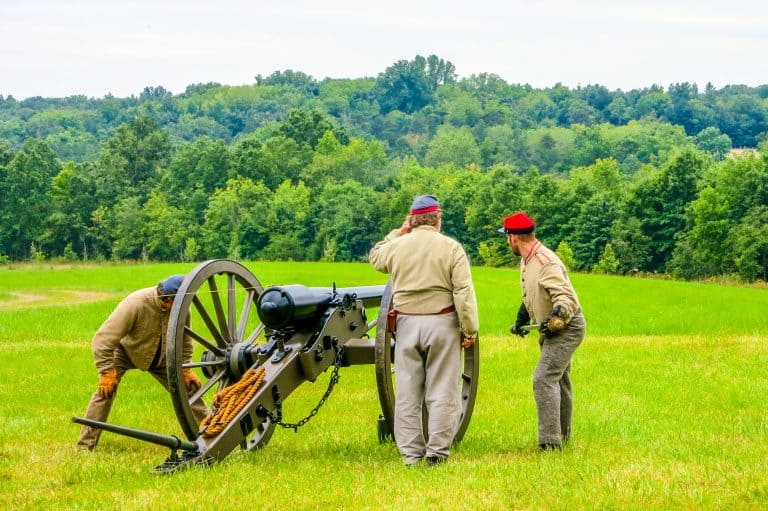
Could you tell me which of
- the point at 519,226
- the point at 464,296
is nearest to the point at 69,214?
the point at 519,226

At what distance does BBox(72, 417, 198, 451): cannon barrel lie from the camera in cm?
697

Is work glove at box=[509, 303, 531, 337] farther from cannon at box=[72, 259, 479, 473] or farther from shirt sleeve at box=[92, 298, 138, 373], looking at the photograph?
A: shirt sleeve at box=[92, 298, 138, 373]

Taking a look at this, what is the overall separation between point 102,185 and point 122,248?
40.8ft

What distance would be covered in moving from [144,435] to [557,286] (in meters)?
3.33

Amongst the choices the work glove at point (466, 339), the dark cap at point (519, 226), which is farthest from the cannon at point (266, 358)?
the dark cap at point (519, 226)

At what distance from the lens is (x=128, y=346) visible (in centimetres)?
962

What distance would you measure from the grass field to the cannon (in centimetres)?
26

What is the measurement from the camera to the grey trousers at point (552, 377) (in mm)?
8367

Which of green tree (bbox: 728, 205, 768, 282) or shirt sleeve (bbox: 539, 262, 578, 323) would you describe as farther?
green tree (bbox: 728, 205, 768, 282)

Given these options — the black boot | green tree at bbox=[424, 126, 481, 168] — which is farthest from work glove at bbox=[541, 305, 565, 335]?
green tree at bbox=[424, 126, 481, 168]

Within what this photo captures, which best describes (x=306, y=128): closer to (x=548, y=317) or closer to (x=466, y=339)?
(x=548, y=317)

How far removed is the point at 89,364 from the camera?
1744 centimetres

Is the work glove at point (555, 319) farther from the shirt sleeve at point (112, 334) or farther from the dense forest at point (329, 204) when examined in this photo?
the dense forest at point (329, 204)

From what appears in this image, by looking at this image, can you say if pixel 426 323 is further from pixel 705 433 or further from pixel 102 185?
pixel 102 185
